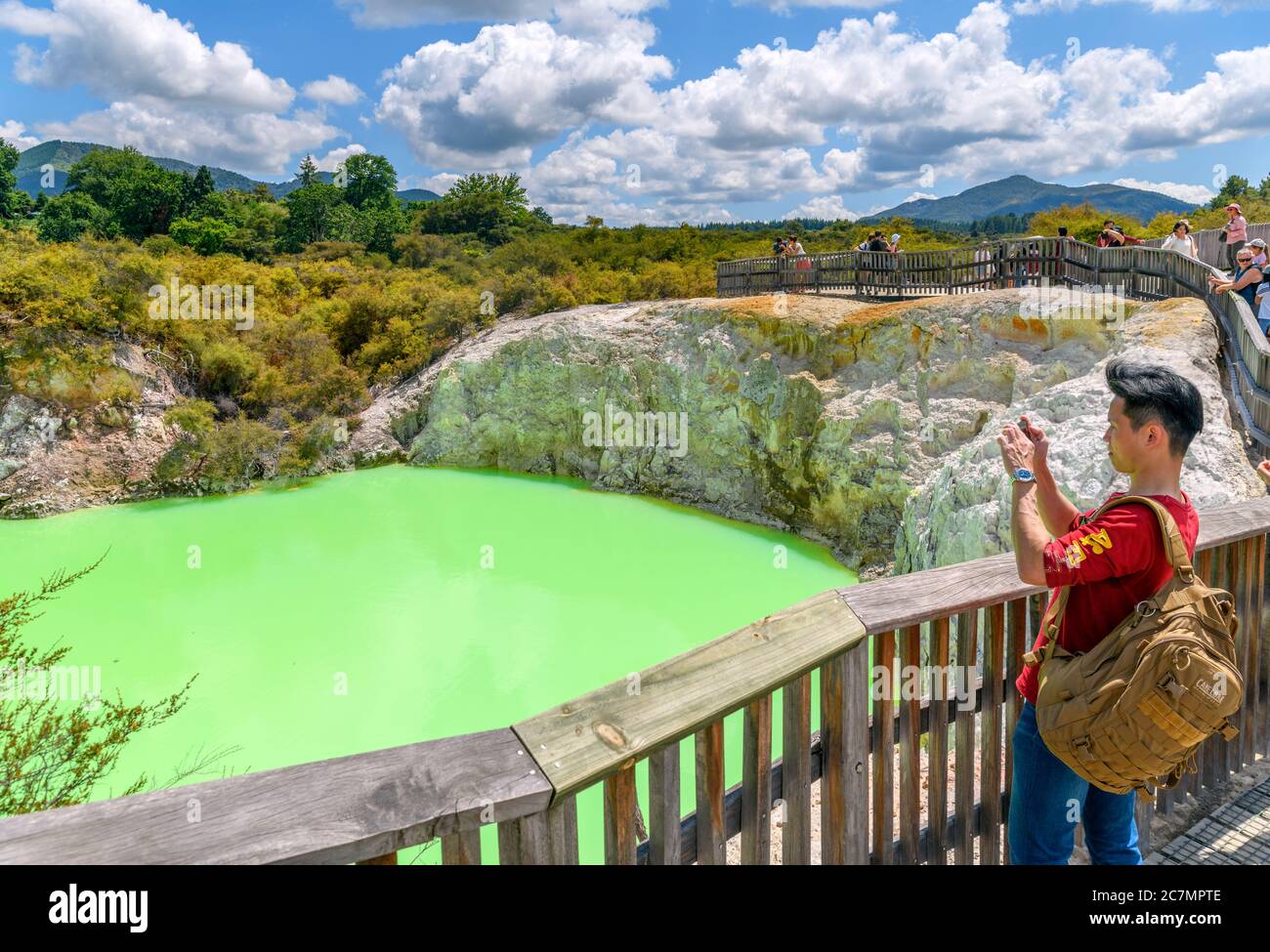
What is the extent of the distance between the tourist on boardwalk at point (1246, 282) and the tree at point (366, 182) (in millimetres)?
53761

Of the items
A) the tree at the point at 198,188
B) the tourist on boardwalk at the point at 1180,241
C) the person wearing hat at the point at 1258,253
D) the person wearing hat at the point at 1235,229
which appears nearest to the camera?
the person wearing hat at the point at 1258,253

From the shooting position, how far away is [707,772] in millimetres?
1644

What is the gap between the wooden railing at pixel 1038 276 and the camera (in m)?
8.16

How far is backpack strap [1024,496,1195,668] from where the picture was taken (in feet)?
5.70

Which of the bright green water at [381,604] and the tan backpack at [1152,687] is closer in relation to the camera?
the tan backpack at [1152,687]

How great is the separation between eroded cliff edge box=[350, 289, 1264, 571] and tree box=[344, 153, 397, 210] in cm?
3884

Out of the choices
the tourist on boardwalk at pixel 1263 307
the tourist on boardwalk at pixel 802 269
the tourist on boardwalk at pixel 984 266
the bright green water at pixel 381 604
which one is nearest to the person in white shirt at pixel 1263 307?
the tourist on boardwalk at pixel 1263 307

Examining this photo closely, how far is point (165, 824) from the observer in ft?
3.52

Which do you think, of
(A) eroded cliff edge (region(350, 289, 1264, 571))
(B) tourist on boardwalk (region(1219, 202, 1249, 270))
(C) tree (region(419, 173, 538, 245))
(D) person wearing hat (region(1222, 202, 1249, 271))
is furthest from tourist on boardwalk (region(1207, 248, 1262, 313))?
(C) tree (region(419, 173, 538, 245))

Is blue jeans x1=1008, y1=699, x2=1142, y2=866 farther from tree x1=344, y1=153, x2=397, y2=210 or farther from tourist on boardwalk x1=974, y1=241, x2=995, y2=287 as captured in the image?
tree x1=344, y1=153, x2=397, y2=210

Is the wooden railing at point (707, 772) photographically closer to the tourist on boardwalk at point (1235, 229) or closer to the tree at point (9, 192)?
the tourist on boardwalk at point (1235, 229)

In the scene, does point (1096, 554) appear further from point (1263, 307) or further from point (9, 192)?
point (9, 192)

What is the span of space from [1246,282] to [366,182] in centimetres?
5549

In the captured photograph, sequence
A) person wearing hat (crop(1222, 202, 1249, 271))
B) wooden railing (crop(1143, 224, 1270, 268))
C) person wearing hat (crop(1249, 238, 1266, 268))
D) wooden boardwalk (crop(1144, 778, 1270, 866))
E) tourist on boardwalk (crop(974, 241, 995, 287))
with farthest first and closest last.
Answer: tourist on boardwalk (crop(974, 241, 995, 287)) → wooden railing (crop(1143, 224, 1270, 268)) → person wearing hat (crop(1222, 202, 1249, 271)) → person wearing hat (crop(1249, 238, 1266, 268)) → wooden boardwalk (crop(1144, 778, 1270, 866))
